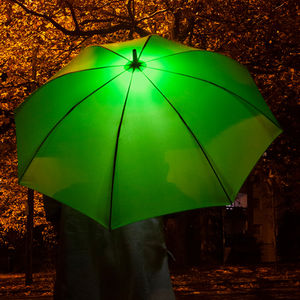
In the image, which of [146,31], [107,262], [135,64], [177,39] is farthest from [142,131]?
[177,39]

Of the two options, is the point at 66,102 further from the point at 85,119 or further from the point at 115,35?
the point at 115,35

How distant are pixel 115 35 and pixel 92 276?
1448cm

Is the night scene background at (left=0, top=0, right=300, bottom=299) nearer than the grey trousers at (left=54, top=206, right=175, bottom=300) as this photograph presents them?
No

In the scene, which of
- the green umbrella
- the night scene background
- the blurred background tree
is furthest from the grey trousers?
the blurred background tree

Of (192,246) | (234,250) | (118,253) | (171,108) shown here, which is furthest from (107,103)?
(234,250)

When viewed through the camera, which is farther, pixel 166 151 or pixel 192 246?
pixel 192 246

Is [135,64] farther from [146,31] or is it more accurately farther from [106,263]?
[146,31]

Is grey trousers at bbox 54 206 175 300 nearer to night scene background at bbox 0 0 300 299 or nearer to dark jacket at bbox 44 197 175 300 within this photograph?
dark jacket at bbox 44 197 175 300

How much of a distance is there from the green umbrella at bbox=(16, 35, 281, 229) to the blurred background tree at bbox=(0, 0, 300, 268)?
31.4ft

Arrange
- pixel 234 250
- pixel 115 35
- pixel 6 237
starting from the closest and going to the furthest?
pixel 115 35, pixel 6 237, pixel 234 250

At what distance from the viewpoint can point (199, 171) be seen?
2992 mm

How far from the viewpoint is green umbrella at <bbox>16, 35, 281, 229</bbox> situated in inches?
111

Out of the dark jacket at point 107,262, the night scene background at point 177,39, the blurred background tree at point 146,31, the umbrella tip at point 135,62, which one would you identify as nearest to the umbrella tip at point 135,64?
the umbrella tip at point 135,62

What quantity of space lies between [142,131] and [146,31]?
1073 centimetres
